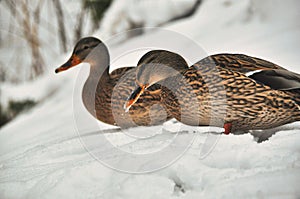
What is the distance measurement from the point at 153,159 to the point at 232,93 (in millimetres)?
459

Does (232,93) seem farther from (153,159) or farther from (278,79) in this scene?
(153,159)

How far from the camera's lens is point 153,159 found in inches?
66.3

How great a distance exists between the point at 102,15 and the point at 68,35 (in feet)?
2.20

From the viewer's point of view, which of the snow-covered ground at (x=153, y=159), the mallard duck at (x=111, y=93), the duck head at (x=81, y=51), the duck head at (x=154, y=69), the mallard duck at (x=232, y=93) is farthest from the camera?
the duck head at (x=81, y=51)

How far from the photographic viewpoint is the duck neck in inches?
90.0

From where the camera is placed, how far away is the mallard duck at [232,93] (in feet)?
5.53

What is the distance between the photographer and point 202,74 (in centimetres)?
176

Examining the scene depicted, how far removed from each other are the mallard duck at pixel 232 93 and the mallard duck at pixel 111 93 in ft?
0.65

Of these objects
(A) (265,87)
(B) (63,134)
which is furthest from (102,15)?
(A) (265,87)

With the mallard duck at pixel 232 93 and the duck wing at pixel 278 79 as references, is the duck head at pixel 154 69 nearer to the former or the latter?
the mallard duck at pixel 232 93

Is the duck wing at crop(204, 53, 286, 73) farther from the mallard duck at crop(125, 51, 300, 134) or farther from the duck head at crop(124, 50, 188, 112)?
the duck head at crop(124, 50, 188, 112)

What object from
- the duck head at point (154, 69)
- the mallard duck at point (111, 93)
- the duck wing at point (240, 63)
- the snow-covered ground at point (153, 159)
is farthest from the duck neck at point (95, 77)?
the duck wing at point (240, 63)

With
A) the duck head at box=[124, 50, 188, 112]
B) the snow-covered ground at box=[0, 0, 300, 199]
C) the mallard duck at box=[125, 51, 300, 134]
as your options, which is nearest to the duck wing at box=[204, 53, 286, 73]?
the mallard duck at box=[125, 51, 300, 134]

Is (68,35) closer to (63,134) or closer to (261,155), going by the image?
(63,134)
